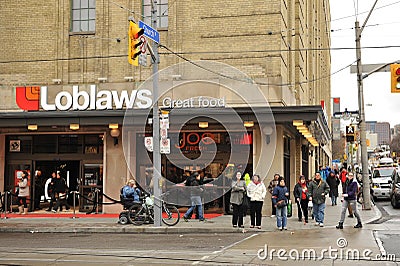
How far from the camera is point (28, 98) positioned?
2427 centimetres

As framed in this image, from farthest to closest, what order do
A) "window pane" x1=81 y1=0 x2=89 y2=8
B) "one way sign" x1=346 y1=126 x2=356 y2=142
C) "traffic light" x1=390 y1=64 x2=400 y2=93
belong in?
"one way sign" x1=346 y1=126 x2=356 y2=142 < "window pane" x1=81 y1=0 x2=89 y2=8 < "traffic light" x1=390 y1=64 x2=400 y2=93

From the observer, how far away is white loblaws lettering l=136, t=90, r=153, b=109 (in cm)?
2294

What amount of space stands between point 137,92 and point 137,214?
6.02 m

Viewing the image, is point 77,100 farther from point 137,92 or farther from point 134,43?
point 134,43

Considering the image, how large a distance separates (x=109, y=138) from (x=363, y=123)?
10.6 meters

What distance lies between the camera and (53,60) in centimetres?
2448

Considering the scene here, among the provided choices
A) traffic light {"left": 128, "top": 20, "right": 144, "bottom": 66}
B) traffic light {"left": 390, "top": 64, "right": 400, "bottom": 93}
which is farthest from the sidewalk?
traffic light {"left": 128, "top": 20, "right": 144, "bottom": 66}

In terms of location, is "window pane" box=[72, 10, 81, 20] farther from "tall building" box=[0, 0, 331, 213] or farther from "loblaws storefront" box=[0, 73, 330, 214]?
"loblaws storefront" box=[0, 73, 330, 214]

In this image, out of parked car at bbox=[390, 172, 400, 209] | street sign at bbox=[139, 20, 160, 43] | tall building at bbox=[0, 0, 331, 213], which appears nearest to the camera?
street sign at bbox=[139, 20, 160, 43]

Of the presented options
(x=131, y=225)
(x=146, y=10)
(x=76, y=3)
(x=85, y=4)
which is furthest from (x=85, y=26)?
(x=131, y=225)

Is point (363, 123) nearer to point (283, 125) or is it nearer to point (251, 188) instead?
point (283, 125)

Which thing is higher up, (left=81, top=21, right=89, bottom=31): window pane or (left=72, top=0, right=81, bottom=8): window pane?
(left=72, top=0, right=81, bottom=8): window pane

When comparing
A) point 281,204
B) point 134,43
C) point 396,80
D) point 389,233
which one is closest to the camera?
point 389,233

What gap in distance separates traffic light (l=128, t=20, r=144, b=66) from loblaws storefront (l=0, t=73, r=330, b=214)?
511cm
